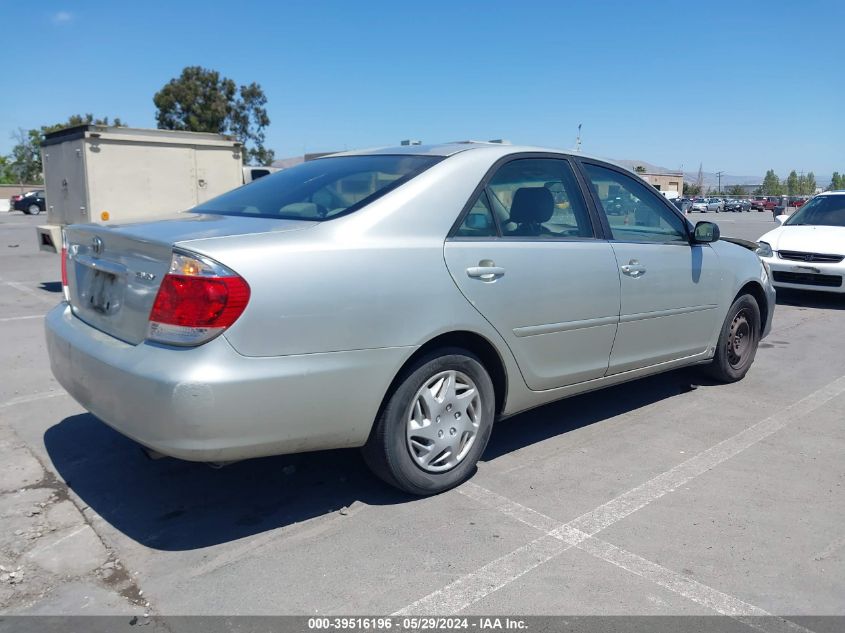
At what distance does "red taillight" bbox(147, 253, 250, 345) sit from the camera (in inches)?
113

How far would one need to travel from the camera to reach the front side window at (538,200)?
3.96 metres

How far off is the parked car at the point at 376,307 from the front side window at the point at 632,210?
19 millimetres

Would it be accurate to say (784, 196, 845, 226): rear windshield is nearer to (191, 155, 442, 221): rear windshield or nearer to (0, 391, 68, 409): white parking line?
(191, 155, 442, 221): rear windshield

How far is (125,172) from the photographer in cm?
1097

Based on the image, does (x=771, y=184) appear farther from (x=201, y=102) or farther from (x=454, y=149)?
(x=454, y=149)

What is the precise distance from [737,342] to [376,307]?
3711 millimetres

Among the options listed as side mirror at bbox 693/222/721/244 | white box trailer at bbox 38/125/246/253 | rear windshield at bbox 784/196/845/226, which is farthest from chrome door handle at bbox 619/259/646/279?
white box trailer at bbox 38/125/246/253

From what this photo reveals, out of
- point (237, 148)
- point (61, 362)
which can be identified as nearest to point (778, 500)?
point (61, 362)

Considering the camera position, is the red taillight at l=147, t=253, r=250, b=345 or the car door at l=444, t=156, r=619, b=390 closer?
the red taillight at l=147, t=253, r=250, b=345

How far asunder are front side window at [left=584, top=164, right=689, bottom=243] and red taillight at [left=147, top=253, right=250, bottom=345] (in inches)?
98.0

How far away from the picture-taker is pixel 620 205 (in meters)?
4.70

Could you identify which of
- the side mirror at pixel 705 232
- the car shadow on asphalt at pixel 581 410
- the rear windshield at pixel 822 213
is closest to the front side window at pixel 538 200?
the side mirror at pixel 705 232

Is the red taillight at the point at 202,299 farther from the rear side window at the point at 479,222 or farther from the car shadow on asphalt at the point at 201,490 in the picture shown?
the rear side window at the point at 479,222

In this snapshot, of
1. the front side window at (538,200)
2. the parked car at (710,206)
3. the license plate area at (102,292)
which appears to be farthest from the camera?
the parked car at (710,206)
